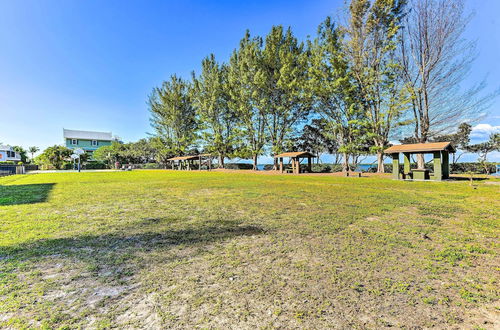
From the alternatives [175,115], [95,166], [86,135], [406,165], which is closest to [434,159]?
[406,165]

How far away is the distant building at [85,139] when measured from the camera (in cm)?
5912

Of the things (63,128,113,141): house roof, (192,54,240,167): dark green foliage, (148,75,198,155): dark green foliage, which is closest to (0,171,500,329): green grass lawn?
(192,54,240,167): dark green foliage

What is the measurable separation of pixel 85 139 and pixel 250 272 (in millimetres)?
73111

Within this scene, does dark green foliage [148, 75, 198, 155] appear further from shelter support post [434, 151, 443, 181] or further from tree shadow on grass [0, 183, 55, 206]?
shelter support post [434, 151, 443, 181]

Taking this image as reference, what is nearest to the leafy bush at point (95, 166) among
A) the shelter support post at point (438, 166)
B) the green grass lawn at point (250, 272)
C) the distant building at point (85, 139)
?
the distant building at point (85, 139)

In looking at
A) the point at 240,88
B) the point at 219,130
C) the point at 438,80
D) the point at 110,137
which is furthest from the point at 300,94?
the point at 110,137

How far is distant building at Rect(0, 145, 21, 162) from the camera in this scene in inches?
2232

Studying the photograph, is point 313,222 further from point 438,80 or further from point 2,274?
point 438,80

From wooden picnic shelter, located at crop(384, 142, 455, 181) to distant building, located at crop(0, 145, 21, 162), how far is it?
80.0 meters

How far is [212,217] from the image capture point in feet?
16.6

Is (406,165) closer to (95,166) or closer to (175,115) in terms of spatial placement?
(175,115)

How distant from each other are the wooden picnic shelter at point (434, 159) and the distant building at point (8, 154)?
80.0 metres

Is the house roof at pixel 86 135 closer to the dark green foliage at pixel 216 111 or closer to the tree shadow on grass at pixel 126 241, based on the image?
the dark green foliage at pixel 216 111

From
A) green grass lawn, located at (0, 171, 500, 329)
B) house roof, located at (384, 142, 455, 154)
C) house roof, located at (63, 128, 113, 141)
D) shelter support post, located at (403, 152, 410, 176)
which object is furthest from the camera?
house roof, located at (63, 128, 113, 141)
